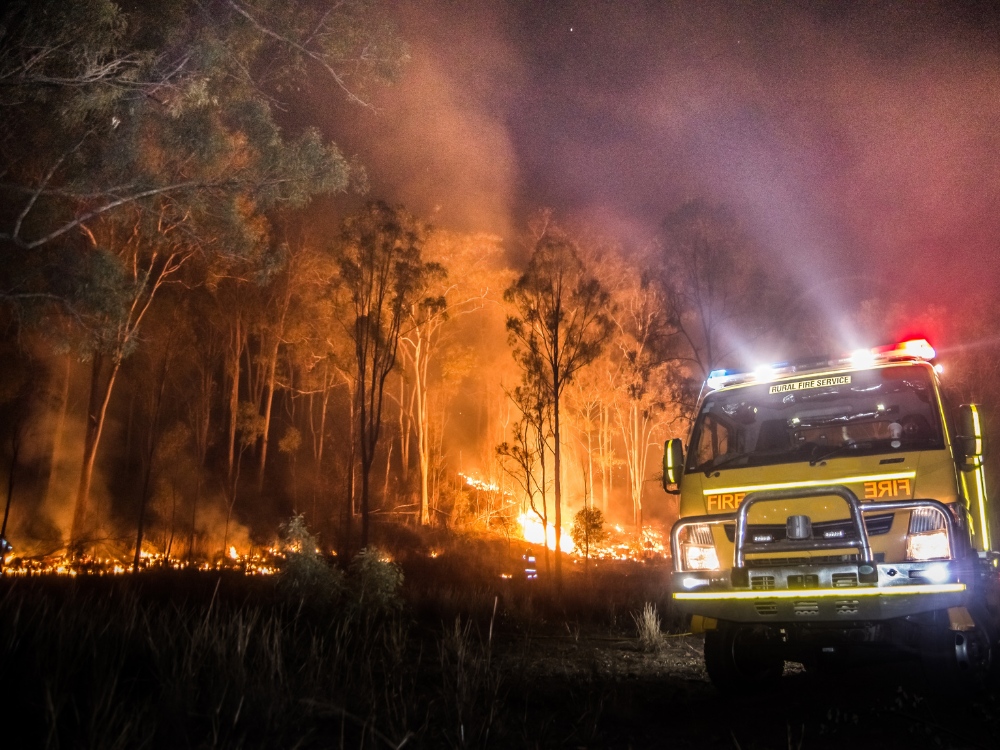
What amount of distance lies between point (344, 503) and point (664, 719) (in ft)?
119

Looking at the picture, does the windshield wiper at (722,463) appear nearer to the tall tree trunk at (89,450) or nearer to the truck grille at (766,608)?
the truck grille at (766,608)

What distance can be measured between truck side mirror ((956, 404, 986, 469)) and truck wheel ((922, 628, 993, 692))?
1334 mm

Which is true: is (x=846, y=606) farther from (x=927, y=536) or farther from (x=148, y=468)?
(x=148, y=468)

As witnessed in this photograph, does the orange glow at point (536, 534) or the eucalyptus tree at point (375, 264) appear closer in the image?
the eucalyptus tree at point (375, 264)

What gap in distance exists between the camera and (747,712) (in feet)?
20.0

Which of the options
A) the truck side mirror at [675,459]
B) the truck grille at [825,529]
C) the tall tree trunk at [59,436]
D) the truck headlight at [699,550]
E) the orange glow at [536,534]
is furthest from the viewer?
the orange glow at [536,534]

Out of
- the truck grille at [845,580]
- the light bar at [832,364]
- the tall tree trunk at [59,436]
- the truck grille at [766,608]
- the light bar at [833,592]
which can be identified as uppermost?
the tall tree trunk at [59,436]

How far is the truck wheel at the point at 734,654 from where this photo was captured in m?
6.67

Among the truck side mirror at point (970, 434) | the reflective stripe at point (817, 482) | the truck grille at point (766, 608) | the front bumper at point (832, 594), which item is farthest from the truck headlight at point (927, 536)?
the truck grille at point (766, 608)

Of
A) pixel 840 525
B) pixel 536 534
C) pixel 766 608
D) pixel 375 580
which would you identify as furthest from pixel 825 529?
pixel 536 534

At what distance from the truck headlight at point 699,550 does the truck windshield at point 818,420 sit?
55 centimetres

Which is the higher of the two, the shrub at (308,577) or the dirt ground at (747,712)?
the shrub at (308,577)

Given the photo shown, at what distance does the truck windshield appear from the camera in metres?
6.19

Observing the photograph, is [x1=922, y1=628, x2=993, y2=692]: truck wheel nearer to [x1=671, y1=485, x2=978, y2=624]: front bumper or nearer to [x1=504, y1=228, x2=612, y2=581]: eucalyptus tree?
[x1=671, y1=485, x2=978, y2=624]: front bumper
